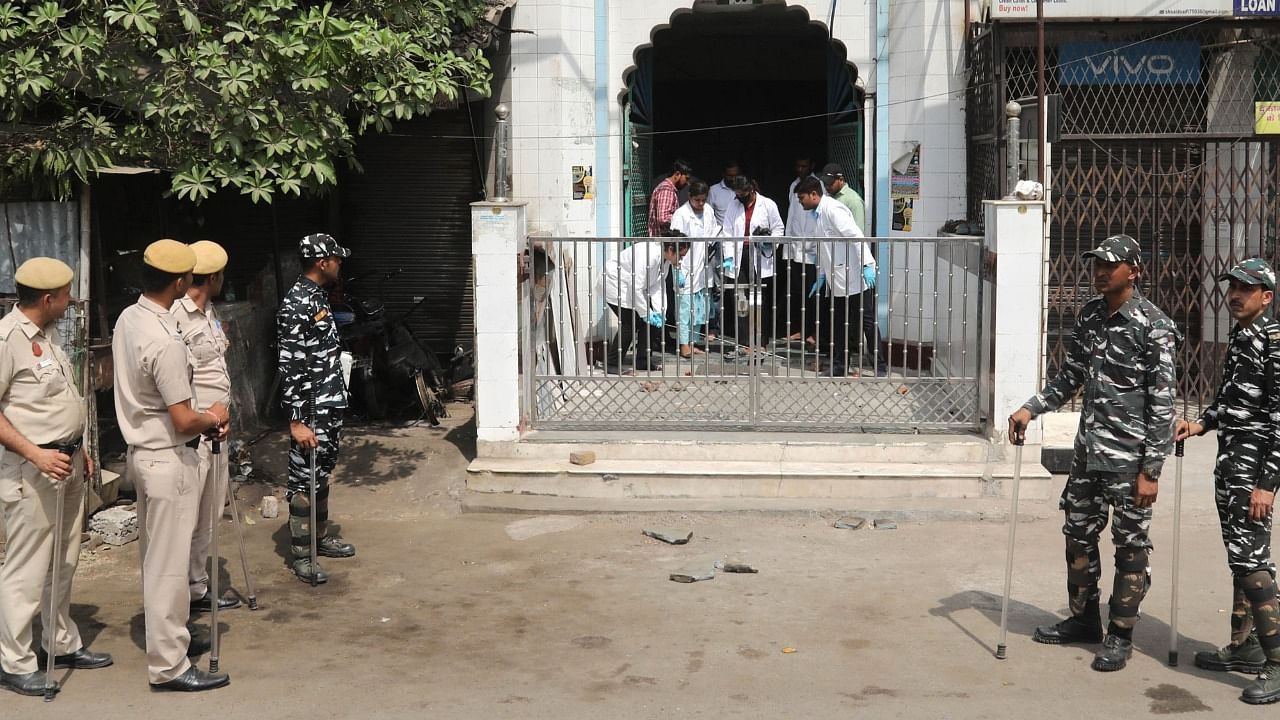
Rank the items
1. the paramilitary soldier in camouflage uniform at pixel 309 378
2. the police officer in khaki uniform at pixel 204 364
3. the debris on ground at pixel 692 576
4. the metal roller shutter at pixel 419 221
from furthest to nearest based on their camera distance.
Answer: the metal roller shutter at pixel 419 221
the debris on ground at pixel 692 576
the paramilitary soldier in camouflage uniform at pixel 309 378
the police officer in khaki uniform at pixel 204 364

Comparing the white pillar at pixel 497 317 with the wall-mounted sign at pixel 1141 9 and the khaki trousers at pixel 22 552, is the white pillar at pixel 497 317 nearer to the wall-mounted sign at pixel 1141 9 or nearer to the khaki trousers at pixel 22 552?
the khaki trousers at pixel 22 552

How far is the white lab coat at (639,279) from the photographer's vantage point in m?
9.02

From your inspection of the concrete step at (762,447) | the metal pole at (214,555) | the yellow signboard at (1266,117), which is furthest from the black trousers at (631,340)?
the yellow signboard at (1266,117)

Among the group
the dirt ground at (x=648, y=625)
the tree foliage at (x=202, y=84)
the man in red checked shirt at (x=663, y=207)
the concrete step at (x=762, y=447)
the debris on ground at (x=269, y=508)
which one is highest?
the tree foliage at (x=202, y=84)

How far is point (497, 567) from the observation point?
7.50 meters

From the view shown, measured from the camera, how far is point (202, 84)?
739cm

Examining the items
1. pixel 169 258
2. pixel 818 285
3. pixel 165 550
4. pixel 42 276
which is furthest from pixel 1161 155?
pixel 42 276

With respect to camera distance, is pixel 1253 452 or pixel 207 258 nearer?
pixel 1253 452

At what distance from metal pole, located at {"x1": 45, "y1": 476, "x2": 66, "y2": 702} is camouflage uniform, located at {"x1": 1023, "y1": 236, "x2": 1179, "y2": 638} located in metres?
4.48

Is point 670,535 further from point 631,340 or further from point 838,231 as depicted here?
point 838,231

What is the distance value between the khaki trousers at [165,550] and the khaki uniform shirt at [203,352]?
2.34ft

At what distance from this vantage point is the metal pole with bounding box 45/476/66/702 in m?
5.52

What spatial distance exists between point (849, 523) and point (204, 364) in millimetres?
4060

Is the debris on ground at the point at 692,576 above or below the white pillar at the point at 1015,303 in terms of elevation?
below
